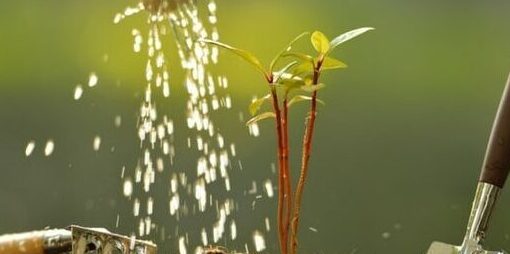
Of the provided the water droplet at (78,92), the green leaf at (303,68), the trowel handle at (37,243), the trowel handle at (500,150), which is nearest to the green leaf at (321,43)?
the green leaf at (303,68)

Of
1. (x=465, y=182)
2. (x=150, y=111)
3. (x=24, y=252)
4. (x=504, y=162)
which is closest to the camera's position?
(x=24, y=252)

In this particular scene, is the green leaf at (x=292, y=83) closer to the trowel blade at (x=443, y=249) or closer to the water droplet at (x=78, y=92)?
the trowel blade at (x=443, y=249)

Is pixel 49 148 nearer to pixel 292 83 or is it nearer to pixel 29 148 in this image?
pixel 29 148

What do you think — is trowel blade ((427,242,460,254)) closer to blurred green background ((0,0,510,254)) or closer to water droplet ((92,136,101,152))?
blurred green background ((0,0,510,254))

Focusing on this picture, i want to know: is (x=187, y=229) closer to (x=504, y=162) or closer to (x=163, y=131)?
(x=163, y=131)

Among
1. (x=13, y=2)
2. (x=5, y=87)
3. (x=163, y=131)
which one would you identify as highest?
(x=13, y=2)

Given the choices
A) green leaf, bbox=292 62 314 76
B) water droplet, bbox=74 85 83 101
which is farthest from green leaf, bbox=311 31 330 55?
water droplet, bbox=74 85 83 101

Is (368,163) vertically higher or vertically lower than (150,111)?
lower

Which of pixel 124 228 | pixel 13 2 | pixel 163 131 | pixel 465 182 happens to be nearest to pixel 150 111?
pixel 163 131
